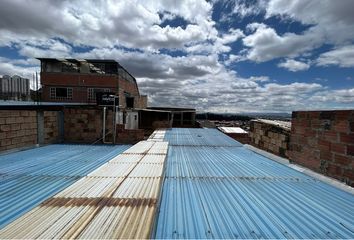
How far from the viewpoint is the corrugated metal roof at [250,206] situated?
9.82 ft

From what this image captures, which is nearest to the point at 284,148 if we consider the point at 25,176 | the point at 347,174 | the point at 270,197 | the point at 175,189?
the point at 347,174

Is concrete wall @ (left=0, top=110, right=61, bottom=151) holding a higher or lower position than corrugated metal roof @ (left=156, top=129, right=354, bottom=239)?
higher

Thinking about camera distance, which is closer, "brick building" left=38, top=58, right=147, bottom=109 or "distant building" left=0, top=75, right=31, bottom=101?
"distant building" left=0, top=75, right=31, bottom=101

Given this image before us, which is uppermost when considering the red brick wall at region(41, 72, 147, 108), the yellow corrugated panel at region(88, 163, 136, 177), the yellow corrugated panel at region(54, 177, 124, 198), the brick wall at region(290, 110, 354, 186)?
the red brick wall at region(41, 72, 147, 108)

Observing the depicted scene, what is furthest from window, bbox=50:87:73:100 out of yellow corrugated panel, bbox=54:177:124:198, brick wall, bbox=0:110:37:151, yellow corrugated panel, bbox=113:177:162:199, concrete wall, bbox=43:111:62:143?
yellow corrugated panel, bbox=113:177:162:199

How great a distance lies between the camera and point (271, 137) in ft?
36.8

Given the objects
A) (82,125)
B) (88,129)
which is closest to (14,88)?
(82,125)

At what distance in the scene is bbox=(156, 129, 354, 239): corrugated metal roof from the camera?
118 inches

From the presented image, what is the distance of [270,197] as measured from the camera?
4.23m

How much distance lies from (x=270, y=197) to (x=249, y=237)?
1.62 metres

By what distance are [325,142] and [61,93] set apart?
1232 inches

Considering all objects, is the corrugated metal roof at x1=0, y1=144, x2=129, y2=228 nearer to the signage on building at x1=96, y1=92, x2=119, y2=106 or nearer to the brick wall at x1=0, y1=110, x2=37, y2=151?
the brick wall at x1=0, y1=110, x2=37, y2=151

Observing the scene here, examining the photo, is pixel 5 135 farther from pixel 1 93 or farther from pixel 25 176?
pixel 1 93

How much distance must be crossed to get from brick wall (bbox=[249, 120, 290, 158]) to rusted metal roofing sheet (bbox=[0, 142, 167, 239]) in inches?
277
